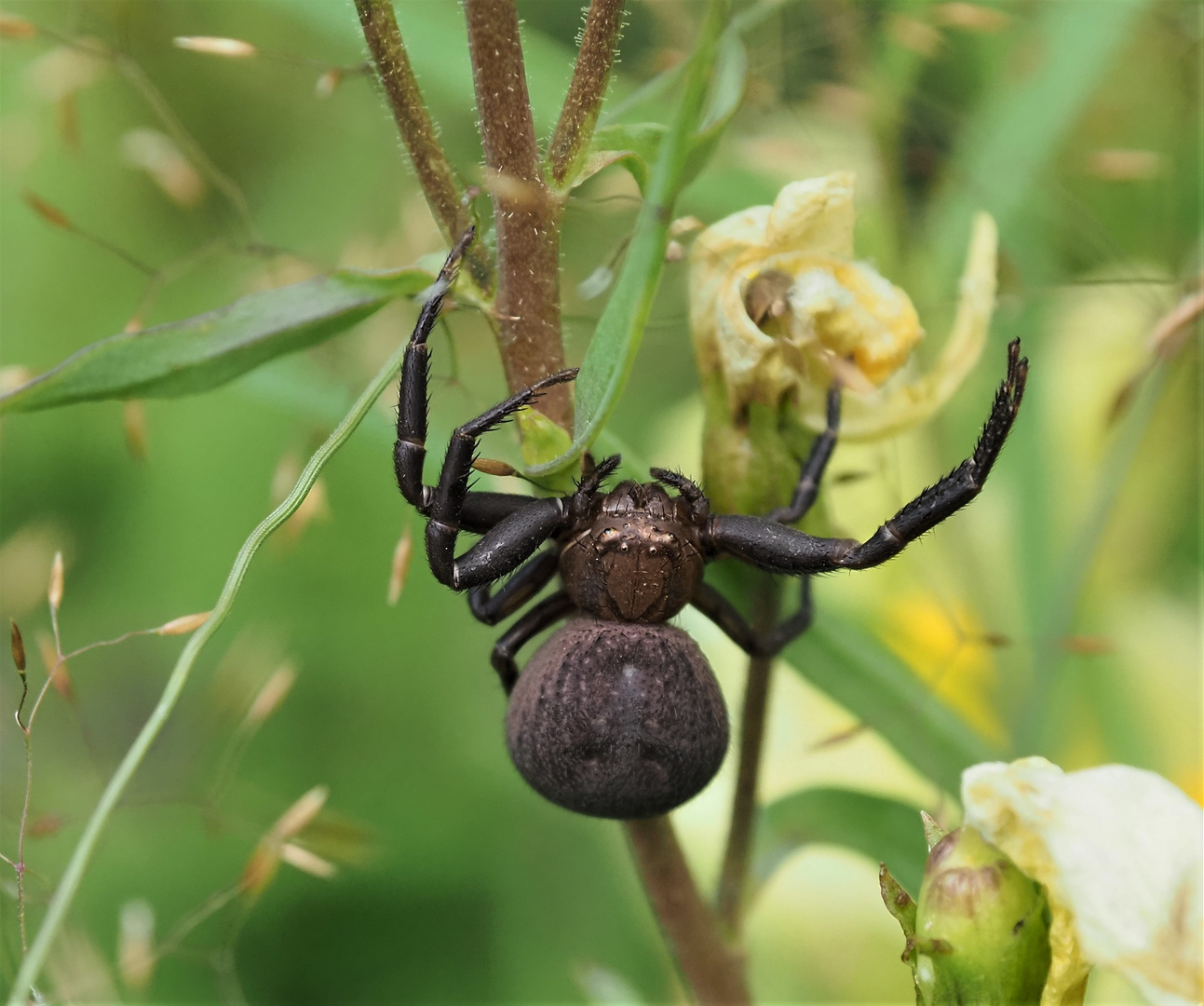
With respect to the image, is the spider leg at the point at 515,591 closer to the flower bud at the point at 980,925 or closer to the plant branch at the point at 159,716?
the plant branch at the point at 159,716

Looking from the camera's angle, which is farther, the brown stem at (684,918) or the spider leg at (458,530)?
the brown stem at (684,918)

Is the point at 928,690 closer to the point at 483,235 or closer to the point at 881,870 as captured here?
the point at 881,870

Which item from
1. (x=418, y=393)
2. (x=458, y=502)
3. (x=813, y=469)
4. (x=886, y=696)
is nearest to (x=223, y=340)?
(x=418, y=393)

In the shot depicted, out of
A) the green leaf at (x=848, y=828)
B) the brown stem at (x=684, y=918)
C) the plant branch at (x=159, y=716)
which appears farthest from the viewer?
the green leaf at (x=848, y=828)

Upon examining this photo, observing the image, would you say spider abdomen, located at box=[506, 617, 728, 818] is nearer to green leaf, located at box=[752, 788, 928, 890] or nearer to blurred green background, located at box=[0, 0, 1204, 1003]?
green leaf, located at box=[752, 788, 928, 890]

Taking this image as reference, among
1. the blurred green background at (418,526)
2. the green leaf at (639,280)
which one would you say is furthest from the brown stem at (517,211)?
the blurred green background at (418,526)

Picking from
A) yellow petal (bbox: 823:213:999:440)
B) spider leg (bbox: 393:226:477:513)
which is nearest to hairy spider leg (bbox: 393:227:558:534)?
spider leg (bbox: 393:226:477:513)

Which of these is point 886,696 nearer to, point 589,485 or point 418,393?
point 589,485
